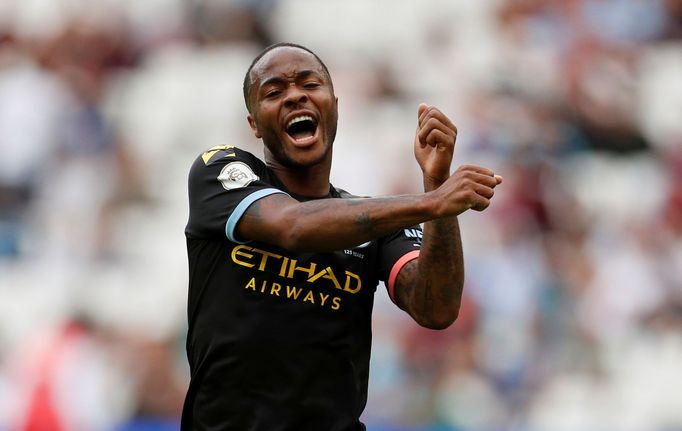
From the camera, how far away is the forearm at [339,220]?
14.2 ft

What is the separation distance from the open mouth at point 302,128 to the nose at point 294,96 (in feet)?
0.23

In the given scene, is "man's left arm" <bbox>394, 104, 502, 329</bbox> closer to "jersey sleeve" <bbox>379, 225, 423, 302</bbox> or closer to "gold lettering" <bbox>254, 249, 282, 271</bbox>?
"jersey sleeve" <bbox>379, 225, 423, 302</bbox>

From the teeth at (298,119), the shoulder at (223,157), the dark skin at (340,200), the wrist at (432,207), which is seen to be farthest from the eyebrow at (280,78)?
the wrist at (432,207)

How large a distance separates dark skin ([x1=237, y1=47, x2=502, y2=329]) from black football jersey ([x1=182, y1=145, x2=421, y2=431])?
203mm

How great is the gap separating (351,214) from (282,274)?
0.59m

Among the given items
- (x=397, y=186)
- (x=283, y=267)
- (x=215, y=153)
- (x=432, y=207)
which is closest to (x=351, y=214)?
(x=432, y=207)

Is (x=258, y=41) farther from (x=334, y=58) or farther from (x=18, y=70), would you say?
(x=18, y=70)

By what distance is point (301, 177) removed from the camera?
529 cm

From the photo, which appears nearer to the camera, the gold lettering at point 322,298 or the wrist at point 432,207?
the wrist at point 432,207

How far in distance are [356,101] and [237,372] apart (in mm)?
7223

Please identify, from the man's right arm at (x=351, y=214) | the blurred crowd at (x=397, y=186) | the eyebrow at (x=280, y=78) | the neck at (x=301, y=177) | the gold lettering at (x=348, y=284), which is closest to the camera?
the man's right arm at (x=351, y=214)

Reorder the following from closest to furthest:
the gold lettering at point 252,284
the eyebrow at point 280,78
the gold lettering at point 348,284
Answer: the gold lettering at point 252,284, the gold lettering at point 348,284, the eyebrow at point 280,78

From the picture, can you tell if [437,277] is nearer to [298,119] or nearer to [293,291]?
[293,291]

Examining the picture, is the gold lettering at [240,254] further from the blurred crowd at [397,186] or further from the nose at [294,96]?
the blurred crowd at [397,186]
